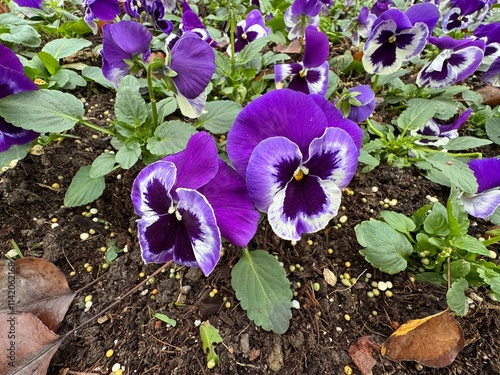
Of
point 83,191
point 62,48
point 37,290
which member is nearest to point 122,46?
point 83,191

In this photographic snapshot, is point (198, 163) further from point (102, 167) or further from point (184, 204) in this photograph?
point (102, 167)

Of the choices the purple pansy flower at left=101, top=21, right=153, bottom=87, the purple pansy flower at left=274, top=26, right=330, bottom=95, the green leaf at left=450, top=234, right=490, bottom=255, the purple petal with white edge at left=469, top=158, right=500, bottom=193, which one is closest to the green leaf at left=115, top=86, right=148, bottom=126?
the purple pansy flower at left=101, top=21, right=153, bottom=87

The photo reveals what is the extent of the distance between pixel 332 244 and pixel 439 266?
389mm

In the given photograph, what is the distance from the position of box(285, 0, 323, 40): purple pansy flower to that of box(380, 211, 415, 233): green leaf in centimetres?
135

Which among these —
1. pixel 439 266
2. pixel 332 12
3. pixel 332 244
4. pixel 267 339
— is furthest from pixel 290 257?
pixel 332 12

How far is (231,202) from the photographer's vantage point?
0.92 metres

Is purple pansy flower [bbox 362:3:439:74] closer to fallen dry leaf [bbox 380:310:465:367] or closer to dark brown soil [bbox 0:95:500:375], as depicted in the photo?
dark brown soil [bbox 0:95:500:375]

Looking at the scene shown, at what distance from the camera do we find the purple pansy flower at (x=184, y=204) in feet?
2.81

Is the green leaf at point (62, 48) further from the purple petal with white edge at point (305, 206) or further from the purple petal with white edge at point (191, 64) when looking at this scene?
the purple petal with white edge at point (305, 206)

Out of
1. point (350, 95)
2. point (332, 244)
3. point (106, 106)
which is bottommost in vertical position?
point (332, 244)

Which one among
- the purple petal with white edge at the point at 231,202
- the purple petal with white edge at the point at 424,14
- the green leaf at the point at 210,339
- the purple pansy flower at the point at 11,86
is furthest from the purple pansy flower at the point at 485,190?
the purple pansy flower at the point at 11,86

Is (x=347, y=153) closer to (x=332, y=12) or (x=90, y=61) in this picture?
(x=90, y=61)

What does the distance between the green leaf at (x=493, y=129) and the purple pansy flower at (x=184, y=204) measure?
1.63 m

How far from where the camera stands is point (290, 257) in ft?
4.42
